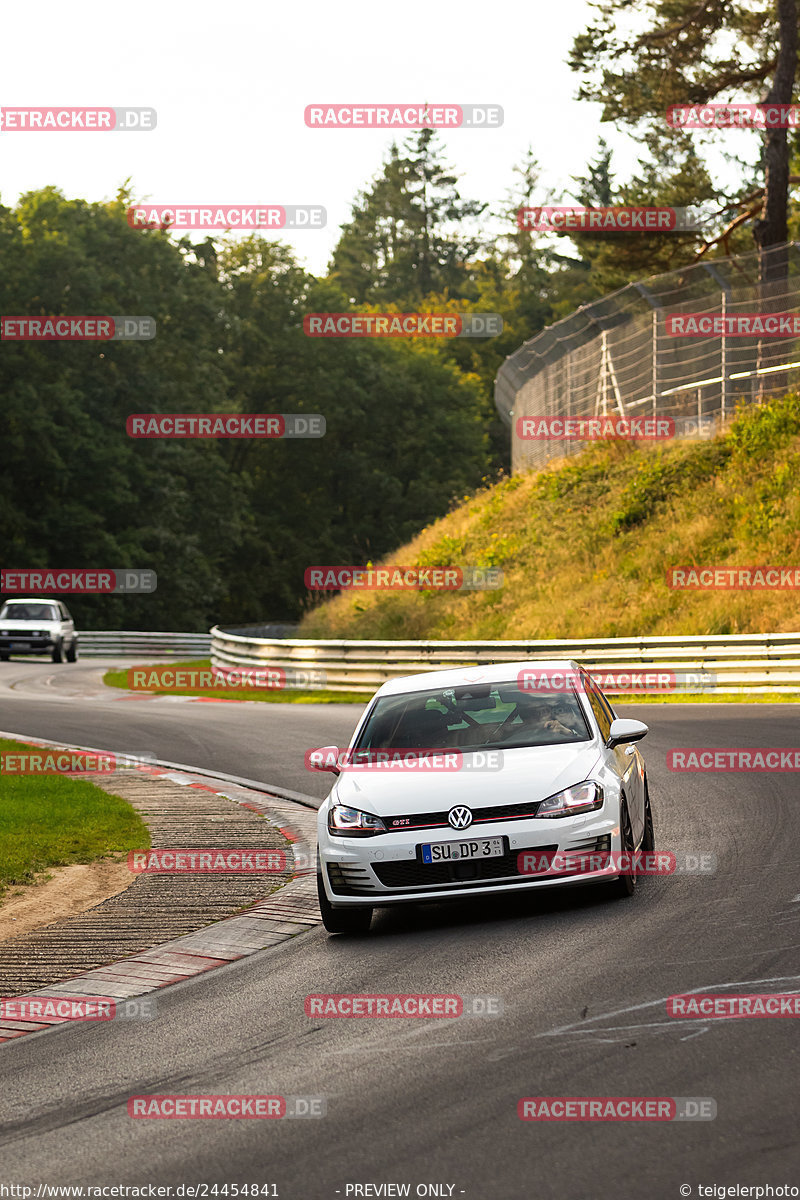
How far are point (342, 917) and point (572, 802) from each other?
152 centimetres

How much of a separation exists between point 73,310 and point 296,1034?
53.8 meters

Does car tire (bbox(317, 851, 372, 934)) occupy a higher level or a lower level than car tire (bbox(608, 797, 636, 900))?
lower

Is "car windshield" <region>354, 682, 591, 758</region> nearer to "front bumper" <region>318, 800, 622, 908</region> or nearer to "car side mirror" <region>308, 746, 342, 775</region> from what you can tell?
"car side mirror" <region>308, 746, 342, 775</region>

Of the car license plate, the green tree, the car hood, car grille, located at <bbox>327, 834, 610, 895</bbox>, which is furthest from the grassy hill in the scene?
the green tree

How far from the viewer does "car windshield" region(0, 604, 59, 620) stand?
40.8 m

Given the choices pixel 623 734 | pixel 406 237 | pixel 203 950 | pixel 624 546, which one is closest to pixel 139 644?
pixel 624 546

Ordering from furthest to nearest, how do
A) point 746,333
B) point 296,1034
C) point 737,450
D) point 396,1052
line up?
point 737,450 → point 746,333 → point 296,1034 → point 396,1052

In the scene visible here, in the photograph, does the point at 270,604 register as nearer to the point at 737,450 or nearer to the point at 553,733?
the point at 737,450

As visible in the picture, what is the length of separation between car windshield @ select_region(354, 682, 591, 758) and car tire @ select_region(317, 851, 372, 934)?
114 centimetres

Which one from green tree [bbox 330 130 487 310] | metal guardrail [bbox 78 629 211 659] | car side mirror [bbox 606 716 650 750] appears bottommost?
metal guardrail [bbox 78 629 211 659]

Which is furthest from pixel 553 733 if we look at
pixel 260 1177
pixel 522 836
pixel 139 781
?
pixel 139 781

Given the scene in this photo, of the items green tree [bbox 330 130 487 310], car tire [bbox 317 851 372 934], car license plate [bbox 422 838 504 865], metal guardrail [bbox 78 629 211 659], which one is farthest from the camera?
green tree [bbox 330 130 487 310]

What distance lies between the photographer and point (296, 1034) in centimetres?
626

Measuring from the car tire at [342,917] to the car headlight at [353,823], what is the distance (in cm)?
29
